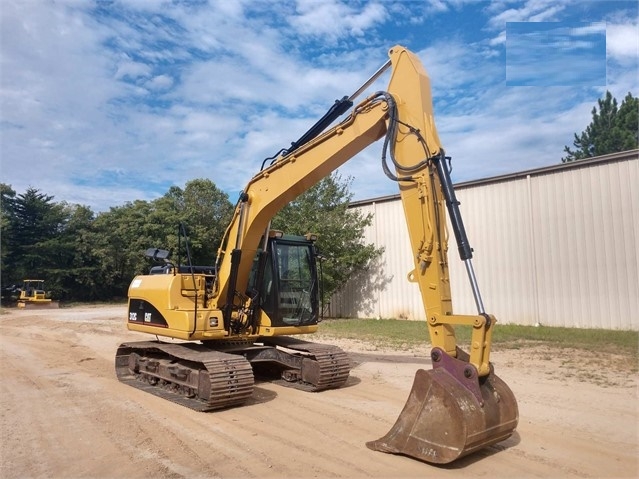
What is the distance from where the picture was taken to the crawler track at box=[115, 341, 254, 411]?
730 cm

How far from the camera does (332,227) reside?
22.4 meters

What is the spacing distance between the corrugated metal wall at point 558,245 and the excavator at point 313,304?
11213mm

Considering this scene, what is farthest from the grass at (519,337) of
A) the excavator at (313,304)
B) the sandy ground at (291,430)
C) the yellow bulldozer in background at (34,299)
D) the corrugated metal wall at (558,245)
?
the yellow bulldozer in background at (34,299)

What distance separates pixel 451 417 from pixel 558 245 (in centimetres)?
1422

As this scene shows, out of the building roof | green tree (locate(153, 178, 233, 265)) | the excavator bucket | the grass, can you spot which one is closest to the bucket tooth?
the excavator bucket

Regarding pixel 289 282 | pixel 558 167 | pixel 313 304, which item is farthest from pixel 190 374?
pixel 558 167

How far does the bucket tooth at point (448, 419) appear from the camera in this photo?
4.74 m

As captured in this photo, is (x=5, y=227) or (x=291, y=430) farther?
(x=5, y=227)

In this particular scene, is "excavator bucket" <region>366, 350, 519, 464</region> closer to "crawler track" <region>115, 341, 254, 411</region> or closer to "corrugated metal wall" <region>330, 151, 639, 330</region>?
"crawler track" <region>115, 341, 254, 411</region>

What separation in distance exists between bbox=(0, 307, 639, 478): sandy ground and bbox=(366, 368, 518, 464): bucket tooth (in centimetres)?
19

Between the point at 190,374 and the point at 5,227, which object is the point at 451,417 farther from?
the point at 5,227

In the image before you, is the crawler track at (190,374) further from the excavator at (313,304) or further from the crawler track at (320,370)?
the crawler track at (320,370)

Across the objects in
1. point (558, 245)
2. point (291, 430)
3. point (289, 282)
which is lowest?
point (291, 430)

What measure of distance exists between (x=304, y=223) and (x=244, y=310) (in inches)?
547
